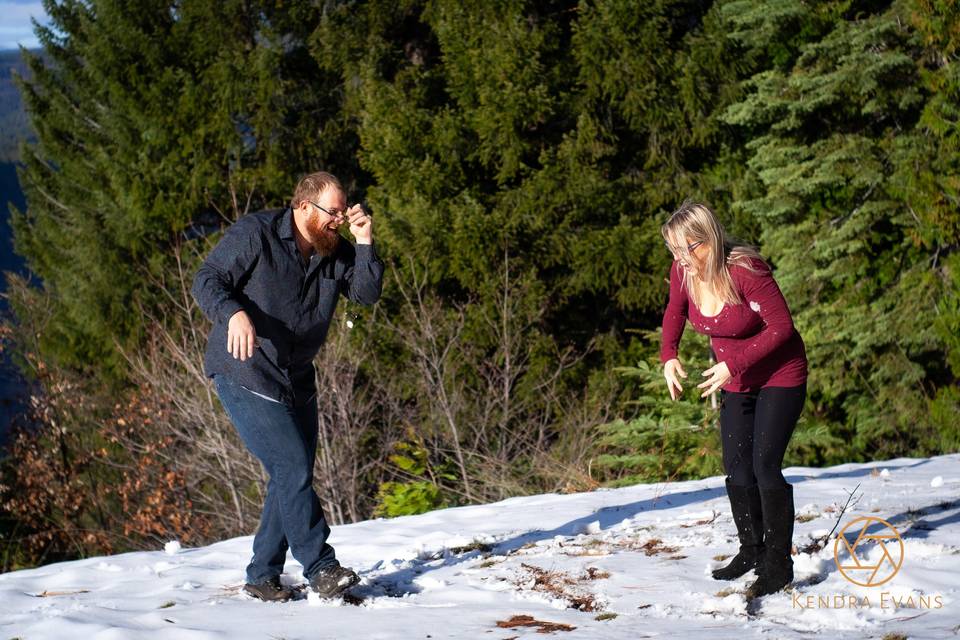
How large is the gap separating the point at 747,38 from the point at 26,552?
628 inches

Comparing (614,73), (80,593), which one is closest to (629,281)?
(614,73)

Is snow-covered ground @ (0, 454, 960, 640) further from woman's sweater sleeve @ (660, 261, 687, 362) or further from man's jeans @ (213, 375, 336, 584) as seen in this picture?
woman's sweater sleeve @ (660, 261, 687, 362)

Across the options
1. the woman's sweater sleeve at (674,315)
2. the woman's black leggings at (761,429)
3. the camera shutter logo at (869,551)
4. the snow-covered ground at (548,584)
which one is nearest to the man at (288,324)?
the snow-covered ground at (548,584)

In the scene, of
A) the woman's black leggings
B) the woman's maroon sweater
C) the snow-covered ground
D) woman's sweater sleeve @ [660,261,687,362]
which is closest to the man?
the snow-covered ground

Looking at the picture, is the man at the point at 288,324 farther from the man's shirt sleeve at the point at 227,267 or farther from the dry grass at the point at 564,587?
the dry grass at the point at 564,587

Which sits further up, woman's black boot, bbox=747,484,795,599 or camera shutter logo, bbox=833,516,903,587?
woman's black boot, bbox=747,484,795,599

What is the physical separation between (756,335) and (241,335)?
2051 mm

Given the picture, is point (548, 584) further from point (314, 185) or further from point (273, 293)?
point (314, 185)

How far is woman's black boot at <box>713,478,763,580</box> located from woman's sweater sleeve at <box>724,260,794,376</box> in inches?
25.7

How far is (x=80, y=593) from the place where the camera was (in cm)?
513

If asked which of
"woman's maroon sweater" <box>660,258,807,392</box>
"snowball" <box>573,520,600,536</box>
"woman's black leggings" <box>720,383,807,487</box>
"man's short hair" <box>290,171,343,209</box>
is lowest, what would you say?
"snowball" <box>573,520,600,536</box>

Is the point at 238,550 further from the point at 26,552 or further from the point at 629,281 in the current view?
the point at 26,552

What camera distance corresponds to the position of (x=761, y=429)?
14.4 feet

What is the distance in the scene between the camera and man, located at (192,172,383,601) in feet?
14.5
